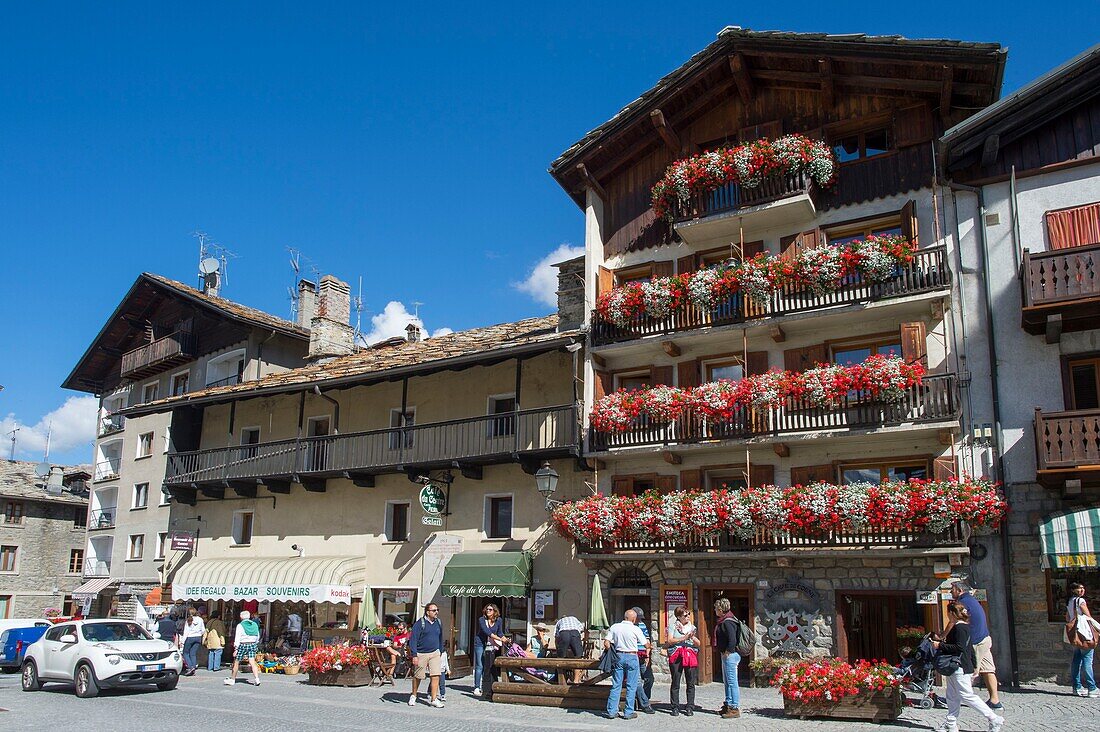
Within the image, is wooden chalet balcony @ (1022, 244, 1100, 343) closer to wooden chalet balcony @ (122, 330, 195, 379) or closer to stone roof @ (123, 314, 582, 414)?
stone roof @ (123, 314, 582, 414)

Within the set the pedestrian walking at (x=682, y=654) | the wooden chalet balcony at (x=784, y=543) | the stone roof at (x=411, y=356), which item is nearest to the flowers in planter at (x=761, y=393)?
the stone roof at (x=411, y=356)

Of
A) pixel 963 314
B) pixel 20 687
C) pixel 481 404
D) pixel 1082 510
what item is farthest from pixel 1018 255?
pixel 20 687

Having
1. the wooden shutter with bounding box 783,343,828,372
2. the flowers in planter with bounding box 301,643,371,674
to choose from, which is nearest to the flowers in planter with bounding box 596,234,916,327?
the wooden shutter with bounding box 783,343,828,372

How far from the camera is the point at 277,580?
2792cm

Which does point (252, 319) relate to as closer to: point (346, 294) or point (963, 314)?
point (346, 294)

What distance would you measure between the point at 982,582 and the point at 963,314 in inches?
214

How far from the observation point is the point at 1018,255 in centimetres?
2031

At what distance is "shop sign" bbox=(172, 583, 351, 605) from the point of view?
1051 inches

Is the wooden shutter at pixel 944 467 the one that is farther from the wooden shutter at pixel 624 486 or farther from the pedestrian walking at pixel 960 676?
the pedestrian walking at pixel 960 676

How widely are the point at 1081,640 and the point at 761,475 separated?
7604 mm

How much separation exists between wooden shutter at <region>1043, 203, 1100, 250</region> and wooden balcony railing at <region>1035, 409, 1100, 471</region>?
3.68 m

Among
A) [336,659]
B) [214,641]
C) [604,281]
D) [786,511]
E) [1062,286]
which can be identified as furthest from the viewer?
[604,281]

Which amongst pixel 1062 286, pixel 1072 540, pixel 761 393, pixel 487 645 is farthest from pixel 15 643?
pixel 1062 286

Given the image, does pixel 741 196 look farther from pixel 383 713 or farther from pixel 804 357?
pixel 383 713
